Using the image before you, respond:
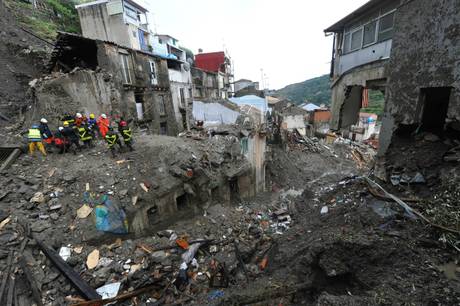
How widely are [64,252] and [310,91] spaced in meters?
74.1

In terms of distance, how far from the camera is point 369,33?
777 centimetres

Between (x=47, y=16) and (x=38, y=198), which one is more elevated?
(x=47, y=16)

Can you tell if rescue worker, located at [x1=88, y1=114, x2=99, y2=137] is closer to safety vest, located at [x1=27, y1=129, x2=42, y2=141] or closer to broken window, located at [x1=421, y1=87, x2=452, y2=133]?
safety vest, located at [x1=27, y1=129, x2=42, y2=141]

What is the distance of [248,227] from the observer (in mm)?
7887

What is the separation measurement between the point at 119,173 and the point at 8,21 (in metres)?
13.6

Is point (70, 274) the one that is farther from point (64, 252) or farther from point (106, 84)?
point (106, 84)

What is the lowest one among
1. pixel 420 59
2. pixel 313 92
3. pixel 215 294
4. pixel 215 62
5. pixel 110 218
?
pixel 215 294

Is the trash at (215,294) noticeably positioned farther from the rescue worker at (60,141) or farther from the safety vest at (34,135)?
the safety vest at (34,135)

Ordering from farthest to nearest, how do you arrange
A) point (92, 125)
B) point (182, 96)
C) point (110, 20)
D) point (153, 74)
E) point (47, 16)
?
1. point (182, 96)
2. point (110, 20)
3. point (153, 74)
4. point (47, 16)
5. point (92, 125)

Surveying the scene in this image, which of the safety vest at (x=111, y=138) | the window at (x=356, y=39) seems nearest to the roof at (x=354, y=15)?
the window at (x=356, y=39)

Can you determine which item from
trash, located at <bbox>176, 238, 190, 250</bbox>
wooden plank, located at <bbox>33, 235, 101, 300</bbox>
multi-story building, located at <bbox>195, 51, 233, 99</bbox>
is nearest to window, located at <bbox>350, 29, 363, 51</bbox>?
trash, located at <bbox>176, 238, 190, 250</bbox>

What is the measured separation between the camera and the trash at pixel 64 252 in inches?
198

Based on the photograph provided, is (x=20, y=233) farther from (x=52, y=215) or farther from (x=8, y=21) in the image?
(x=8, y=21)

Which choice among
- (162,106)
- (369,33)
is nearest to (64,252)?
(369,33)
